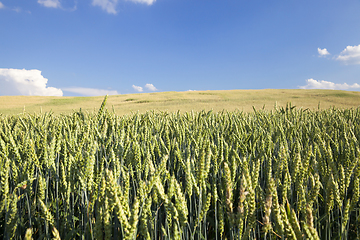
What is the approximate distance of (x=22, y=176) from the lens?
0.89 m

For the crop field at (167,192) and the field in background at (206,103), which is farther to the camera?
the field in background at (206,103)

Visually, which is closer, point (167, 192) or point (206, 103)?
point (167, 192)

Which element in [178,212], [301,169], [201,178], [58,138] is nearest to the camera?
[178,212]

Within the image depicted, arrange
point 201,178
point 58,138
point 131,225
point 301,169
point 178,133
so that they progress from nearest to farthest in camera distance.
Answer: point 131,225 < point 201,178 < point 301,169 < point 58,138 < point 178,133

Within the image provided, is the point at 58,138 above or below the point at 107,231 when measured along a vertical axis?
above

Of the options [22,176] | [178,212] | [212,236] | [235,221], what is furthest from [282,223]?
[22,176]

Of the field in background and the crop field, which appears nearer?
the crop field

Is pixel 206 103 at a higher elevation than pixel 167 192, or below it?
higher

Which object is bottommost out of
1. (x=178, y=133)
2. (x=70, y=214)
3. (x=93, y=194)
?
(x=70, y=214)

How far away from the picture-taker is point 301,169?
32.3 inches

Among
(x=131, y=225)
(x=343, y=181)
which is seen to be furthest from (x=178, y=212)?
(x=343, y=181)

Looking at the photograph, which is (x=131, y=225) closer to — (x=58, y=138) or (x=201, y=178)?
(x=201, y=178)

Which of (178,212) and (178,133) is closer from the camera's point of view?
(178,212)

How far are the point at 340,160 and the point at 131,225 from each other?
4.48 ft
